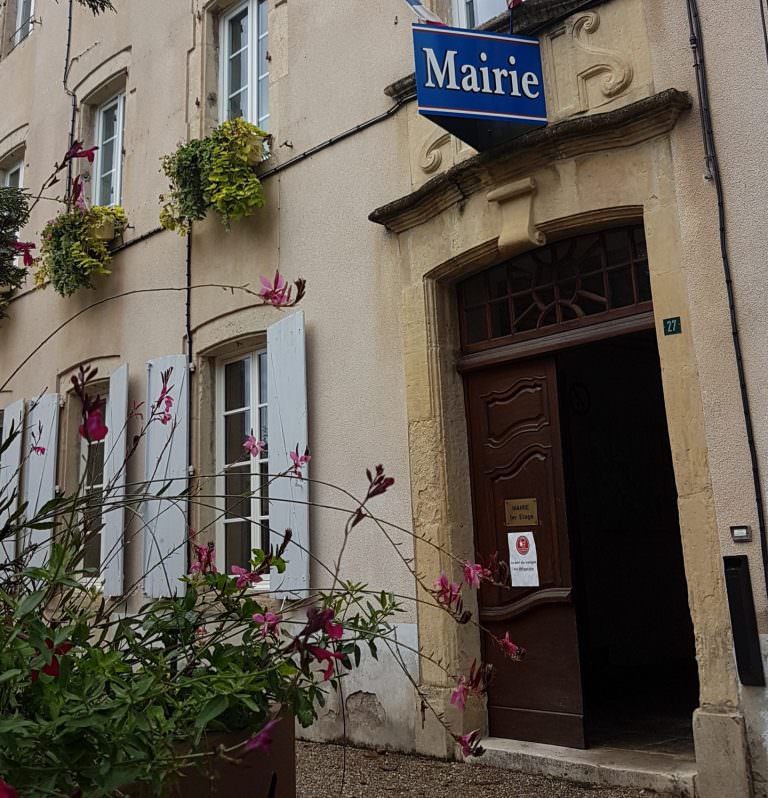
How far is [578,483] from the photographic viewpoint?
769 centimetres

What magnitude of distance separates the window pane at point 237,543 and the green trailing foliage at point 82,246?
285 cm

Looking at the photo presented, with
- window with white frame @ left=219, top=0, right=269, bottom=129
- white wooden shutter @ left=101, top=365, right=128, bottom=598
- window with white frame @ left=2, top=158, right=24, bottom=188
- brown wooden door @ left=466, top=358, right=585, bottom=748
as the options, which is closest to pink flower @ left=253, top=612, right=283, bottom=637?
brown wooden door @ left=466, top=358, right=585, bottom=748

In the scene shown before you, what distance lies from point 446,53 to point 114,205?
4848 mm

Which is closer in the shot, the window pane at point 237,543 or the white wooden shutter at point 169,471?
the window pane at point 237,543

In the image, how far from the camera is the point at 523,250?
520cm

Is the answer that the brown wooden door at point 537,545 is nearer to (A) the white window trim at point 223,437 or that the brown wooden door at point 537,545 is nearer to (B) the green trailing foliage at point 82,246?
(A) the white window trim at point 223,437

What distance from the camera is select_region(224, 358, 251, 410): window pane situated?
718 cm

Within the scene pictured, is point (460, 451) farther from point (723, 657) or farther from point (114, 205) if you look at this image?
point (114, 205)

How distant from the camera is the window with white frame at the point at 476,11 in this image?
5743 millimetres

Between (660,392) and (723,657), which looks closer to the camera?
(723,657)

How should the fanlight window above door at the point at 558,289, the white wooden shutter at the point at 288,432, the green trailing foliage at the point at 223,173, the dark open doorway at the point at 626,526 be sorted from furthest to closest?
the dark open doorway at the point at 626,526
the green trailing foliage at the point at 223,173
the white wooden shutter at the point at 288,432
the fanlight window above door at the point at 558,289

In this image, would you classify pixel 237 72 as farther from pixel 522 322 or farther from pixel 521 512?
pixel 521 512

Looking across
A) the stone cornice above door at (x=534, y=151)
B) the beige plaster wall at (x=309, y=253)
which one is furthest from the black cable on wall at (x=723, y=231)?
the beige plaster wall at (x=309, y=253)

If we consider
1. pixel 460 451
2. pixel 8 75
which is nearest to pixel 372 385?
pixel 460 451
